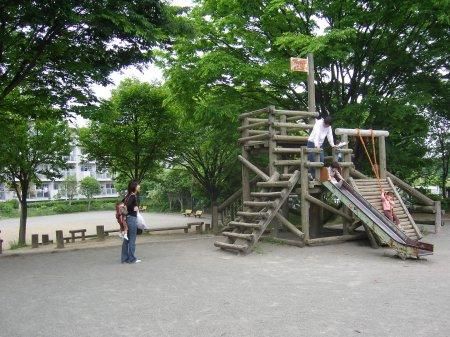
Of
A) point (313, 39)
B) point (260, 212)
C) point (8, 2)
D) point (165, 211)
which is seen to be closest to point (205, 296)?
point (260, 212)

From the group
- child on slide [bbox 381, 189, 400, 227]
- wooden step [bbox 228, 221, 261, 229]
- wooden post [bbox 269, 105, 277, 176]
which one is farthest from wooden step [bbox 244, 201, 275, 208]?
child on slide [bbox 381, 189, 400, 227]

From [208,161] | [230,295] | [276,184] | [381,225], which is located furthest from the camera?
[208,161]

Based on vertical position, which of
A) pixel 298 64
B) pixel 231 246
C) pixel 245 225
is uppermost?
pixel 298 64

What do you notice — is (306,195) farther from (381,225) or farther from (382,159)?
(382,159)

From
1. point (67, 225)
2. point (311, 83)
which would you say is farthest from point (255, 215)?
point (67, 225)

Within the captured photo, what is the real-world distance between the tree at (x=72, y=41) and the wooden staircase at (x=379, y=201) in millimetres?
6034

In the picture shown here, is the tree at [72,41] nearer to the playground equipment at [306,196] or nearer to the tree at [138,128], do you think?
the playground equipment at [306,196]

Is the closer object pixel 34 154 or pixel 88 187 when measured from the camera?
pixel 34 154

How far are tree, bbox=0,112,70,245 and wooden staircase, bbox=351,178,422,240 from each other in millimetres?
12947

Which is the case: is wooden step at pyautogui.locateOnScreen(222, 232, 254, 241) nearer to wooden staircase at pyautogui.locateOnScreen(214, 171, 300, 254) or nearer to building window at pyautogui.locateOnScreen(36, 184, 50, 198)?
wooden staircase at pyautogui.locateOnScreen(214, 171, 300, 254)

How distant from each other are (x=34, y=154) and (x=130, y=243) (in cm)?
1225

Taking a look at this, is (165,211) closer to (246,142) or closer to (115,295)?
(246,142)

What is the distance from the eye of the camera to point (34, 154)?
19141 mm

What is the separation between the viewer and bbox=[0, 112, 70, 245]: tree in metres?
18.2
